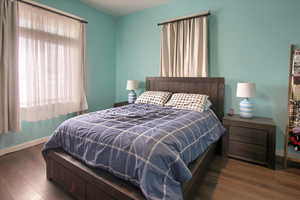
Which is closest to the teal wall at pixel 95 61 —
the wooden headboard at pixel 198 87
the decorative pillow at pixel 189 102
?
the wooden headboard at pixel 198 87

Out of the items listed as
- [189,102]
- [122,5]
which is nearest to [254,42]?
[189,102]

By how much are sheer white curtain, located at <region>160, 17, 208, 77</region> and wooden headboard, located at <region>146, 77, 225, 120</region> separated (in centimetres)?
12

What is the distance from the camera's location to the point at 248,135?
2.37 metres

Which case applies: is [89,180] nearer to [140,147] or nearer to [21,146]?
[140,147]

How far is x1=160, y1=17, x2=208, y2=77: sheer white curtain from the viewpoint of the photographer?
3.02m

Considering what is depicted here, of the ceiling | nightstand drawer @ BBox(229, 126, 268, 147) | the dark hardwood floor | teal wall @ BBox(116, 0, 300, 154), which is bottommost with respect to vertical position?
the dark hardwood floor

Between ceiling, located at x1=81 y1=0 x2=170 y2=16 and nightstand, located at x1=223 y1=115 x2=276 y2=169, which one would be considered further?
ceiling, located at x1=81 y1=0 x2=170 y2=16

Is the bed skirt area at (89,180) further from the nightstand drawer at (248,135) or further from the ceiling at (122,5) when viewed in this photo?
the ceiling at (122,5)

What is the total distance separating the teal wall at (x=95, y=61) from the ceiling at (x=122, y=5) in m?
0.20

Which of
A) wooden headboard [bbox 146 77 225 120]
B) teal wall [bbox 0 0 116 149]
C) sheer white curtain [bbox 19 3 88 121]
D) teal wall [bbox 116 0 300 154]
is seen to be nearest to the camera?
teal wall [bbox 116 0 300 154]

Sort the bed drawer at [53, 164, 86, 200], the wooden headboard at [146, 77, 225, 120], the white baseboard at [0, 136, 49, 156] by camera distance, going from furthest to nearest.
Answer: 1. the wooden headboard at [146, 77, 225, 120]
2. the white baseboard at [0, 136, 49, 156]
3. the bed drawer at [53, 164, 86, 200]

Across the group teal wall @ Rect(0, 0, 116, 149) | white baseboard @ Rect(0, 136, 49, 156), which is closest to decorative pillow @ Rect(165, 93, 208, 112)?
teal wall @ Rect(0, 0, 116, 149)

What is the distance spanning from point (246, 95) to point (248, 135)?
58 centimetres

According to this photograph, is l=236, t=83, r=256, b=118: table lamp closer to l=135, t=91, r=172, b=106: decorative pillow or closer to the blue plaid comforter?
the blue plaid comforter
